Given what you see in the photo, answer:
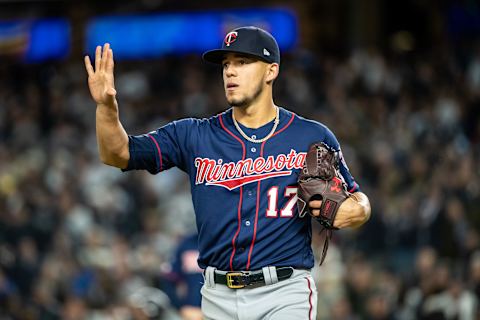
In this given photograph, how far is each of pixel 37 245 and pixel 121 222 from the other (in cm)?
112

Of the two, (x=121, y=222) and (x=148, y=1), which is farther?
(x=148, y=1)

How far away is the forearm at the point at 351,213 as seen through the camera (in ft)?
14.5

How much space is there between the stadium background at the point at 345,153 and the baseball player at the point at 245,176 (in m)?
4.55

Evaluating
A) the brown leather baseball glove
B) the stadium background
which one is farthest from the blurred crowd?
the brown leather baseball glove

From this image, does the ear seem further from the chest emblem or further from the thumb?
the thumb

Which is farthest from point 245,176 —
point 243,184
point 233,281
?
point 233,281

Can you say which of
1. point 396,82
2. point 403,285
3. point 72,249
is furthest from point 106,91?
point 396,82

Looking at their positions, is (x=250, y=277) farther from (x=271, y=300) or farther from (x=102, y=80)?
(x=102, y=80)

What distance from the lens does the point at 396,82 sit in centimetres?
1316

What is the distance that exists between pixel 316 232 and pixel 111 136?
6642 millimetres

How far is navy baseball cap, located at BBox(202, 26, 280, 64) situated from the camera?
15.0 feet

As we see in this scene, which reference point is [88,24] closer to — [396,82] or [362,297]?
[396,82]

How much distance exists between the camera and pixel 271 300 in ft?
14.5

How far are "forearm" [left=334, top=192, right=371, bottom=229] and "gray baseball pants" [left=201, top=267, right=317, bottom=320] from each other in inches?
12.0
